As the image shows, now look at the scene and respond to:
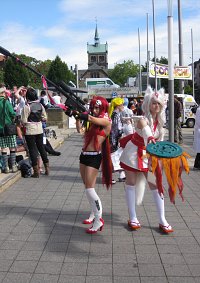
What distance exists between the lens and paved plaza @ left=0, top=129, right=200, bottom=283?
386 centimetres

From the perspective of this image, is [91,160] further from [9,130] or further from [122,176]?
[9,130]

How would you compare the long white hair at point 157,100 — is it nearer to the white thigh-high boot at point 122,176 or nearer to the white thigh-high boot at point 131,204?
the white thigh-high boot at point 131,204

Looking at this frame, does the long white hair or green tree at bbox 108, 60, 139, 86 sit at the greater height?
green tree at bbox 108, 60, 139, 86

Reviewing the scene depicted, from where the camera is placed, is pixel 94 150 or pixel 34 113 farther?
pixel 34 113

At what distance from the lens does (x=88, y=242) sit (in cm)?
474

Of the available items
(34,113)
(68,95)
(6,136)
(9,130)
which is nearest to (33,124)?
(34,113)

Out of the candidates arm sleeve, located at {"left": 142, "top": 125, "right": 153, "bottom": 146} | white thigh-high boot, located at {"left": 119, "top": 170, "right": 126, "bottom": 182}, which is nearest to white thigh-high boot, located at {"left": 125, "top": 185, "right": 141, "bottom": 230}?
arm sleeve, located at {"left": 142, "top": 125, "right": 153, "bottom": 146}

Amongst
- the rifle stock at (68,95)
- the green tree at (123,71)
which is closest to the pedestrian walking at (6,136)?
the rifle stock at (68,95)

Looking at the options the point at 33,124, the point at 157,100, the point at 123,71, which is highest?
the point at 123,71

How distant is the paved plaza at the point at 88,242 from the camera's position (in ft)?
12.6

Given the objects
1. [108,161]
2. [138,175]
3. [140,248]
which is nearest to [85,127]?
[108,161]

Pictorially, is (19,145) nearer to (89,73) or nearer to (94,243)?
(94,243)

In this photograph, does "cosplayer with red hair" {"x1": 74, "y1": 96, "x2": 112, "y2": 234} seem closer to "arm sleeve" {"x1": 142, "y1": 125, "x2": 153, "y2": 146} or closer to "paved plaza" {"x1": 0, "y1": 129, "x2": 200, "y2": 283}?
"paved plaza" {"x1": 0, "y1": 129, "x2": 200, "y2": 283}

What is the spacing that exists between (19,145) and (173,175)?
7109mm
